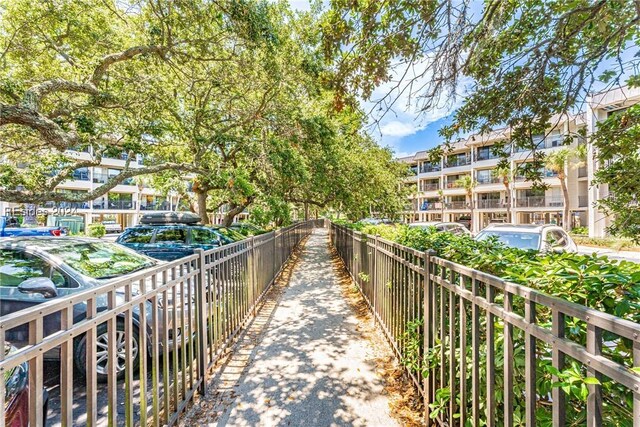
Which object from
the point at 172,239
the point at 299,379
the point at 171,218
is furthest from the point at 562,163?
the point at 299,379

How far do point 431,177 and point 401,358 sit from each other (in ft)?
138

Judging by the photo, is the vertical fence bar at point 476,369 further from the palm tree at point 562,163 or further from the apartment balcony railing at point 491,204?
the apartment balcony railing at point 491,204

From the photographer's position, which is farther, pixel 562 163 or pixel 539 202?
pixel 539 202

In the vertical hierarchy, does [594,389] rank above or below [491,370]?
above

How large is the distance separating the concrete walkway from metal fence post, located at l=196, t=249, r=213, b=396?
0.76 feet

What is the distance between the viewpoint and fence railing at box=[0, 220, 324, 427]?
1.48 metres

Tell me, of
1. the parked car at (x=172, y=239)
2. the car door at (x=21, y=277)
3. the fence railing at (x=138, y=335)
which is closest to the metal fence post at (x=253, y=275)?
the fence railing at (x=138, y=335)

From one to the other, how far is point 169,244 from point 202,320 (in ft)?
21.2

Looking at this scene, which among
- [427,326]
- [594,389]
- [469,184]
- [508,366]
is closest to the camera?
[594,389]

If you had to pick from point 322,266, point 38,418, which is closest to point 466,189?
point 322,266

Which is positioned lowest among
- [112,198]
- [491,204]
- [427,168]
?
[491,204]

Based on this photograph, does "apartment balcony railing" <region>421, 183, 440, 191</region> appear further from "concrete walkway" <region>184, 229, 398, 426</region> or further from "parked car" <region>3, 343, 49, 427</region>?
"parked car" <region>3, 343, 49, 427</region>

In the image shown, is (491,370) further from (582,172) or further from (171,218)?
(582,172)

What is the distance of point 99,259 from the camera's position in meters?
4.29
